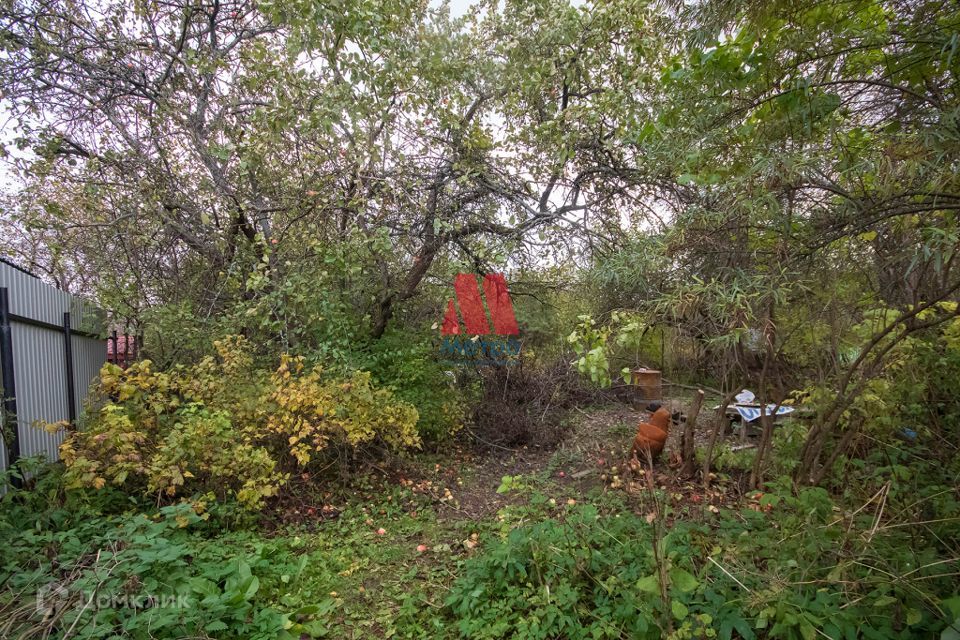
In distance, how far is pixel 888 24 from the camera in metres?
2.17

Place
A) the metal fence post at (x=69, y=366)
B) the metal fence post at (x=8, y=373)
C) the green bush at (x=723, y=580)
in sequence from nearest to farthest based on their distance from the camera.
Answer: the green bush at (x=723, y=580) → the metal fence post at (x=8, y=373) → the metal fence post at (x=69, y=366)

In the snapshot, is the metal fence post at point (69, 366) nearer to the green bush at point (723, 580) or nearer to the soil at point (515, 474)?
the soil at point (515, 474)

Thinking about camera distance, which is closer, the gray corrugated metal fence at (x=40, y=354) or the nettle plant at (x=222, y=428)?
the nettle plant at (x=222, y=428)

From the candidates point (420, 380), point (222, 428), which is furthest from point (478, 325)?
point (222, 428)

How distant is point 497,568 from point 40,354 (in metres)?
4.44

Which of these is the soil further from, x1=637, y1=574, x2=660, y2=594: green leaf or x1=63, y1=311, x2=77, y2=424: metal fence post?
x1=63, y1=311, x2=77, y2=424: metal fence post

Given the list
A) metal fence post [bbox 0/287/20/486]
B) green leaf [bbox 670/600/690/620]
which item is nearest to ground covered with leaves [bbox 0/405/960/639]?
green leaf [bbox 670/600/690/620]

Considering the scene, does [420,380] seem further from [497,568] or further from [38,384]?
[38,384]

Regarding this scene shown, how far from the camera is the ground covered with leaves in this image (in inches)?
72.9

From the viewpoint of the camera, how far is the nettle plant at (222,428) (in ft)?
10.2

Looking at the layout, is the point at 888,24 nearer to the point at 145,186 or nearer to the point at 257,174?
the point at 257,174

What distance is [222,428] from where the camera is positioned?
3379 millimetres

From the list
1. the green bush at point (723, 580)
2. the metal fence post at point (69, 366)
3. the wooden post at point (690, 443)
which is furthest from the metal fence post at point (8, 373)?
the wooden post at point (690, 443)

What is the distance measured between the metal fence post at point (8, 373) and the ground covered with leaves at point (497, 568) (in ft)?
1.18
